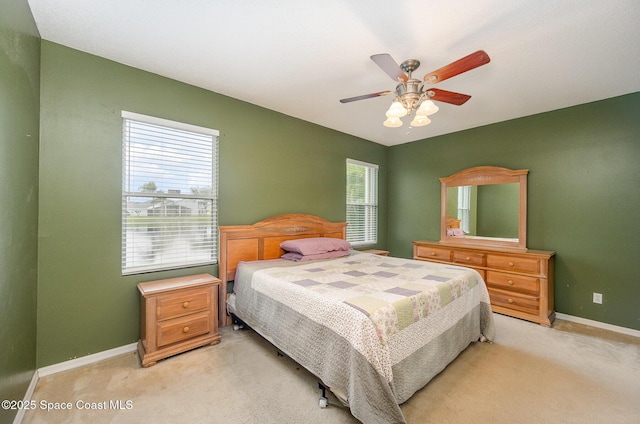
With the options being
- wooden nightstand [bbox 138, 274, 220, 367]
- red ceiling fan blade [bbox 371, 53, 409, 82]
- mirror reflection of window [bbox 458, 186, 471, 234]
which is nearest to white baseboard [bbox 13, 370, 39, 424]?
wooden nightstand [bbox 138, 274, 220, 367]

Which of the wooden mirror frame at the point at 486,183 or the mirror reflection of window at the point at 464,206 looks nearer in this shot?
the wooden mirror frame at the point at 486,183

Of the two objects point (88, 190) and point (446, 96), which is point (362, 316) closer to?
point (446, 96)

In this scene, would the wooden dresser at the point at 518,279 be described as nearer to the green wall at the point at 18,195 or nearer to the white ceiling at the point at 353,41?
the white ceiling at the point at 353,41

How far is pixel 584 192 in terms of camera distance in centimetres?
314

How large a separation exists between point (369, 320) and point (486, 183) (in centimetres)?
342

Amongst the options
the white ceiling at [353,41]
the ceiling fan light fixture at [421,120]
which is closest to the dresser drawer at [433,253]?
the white ceiling at [353,41]

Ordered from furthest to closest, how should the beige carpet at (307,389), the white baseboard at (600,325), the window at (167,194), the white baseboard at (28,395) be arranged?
the white baseboard at (600,325), the window at (167,194), the beige carpet at (307,389), the white baseboard at (28,395)

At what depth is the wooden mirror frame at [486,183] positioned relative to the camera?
3.55 meters

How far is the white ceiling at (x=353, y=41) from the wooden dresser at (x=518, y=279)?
191cm

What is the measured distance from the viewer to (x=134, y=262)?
2457 millimetres

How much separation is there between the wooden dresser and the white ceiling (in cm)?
191

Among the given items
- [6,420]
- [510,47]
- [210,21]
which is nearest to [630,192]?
[510,47]

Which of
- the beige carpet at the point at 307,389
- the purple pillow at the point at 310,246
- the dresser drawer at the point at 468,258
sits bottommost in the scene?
the beige carpet at the point at 307,389

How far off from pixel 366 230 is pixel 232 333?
2.96 metres
